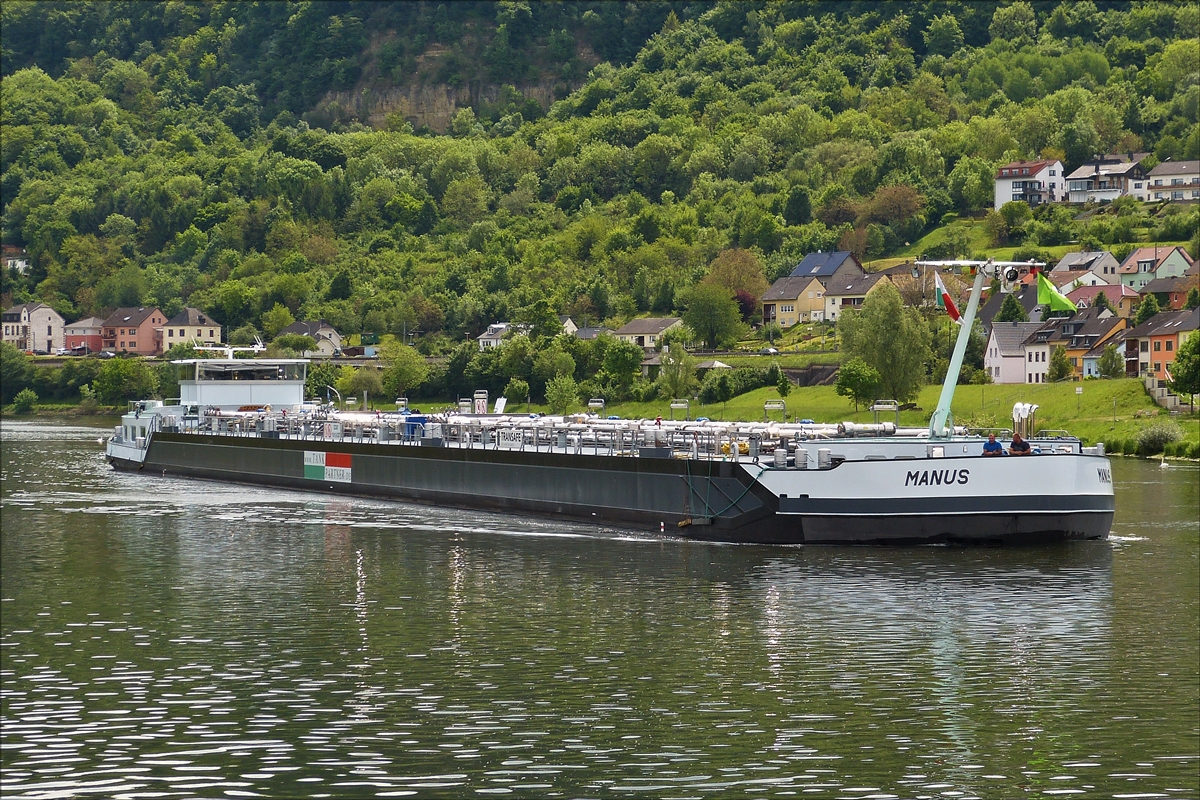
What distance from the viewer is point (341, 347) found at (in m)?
174

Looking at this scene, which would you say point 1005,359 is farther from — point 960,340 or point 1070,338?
point 960,340

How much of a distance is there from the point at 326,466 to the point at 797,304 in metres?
86.6

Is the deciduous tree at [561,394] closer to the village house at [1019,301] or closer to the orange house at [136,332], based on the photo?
the village house at [1019,301]

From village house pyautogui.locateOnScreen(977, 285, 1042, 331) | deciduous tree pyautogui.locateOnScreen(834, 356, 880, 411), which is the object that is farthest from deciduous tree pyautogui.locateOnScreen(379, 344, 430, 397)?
village house pyautogui.locateOnScreen(977, 285, 1042, 331)

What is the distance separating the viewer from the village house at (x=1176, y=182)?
164 meters

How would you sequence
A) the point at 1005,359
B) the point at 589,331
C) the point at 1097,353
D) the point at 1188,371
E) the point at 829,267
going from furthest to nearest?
the point at 829,267, the point at 589,331, the point at 1005,359, the point at 1097,353, the point at 1188,371

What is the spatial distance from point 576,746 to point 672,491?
927 inches

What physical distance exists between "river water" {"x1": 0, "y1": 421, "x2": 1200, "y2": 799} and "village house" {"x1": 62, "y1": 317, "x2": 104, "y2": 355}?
508 ft

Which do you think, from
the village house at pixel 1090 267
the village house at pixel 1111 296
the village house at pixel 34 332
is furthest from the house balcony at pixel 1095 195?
the village house at pixel 34 332

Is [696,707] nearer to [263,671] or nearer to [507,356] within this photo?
[263,671]

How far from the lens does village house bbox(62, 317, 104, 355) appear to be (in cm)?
19544

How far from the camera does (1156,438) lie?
79000 millimetres

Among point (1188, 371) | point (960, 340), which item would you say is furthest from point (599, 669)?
point (1188, 371)

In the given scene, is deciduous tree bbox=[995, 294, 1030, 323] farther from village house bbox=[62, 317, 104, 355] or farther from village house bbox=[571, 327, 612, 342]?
village house bbox=[62, 317, 104, 355]
